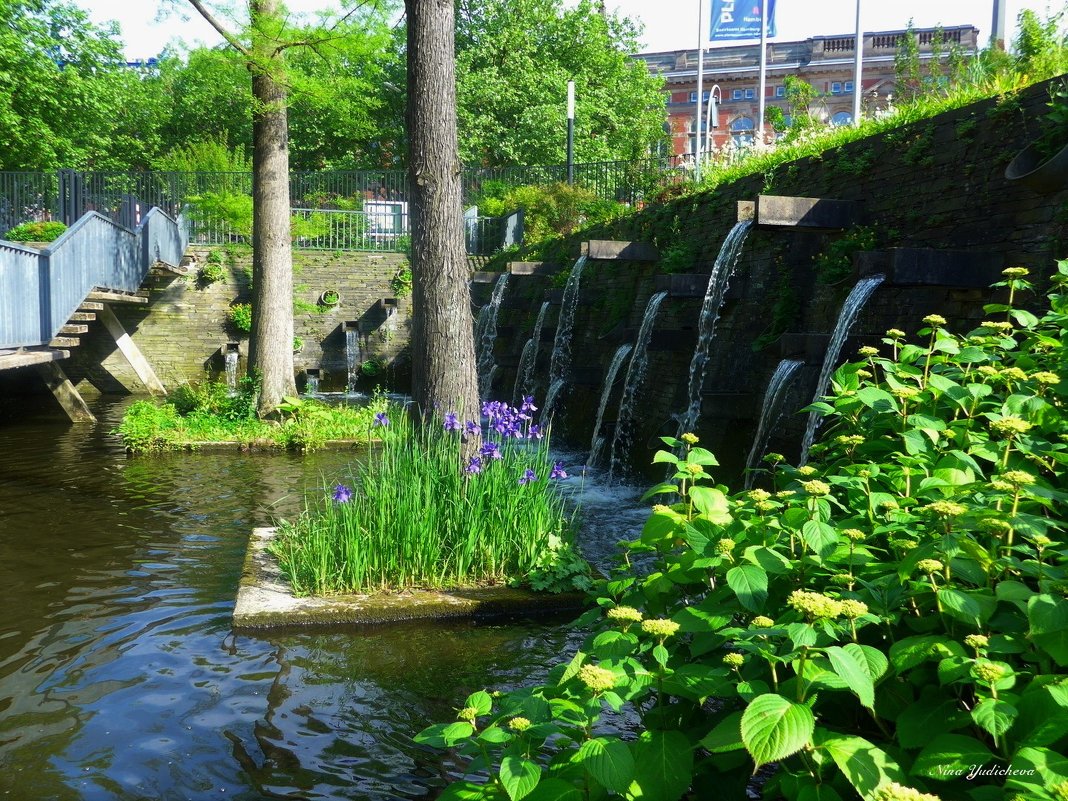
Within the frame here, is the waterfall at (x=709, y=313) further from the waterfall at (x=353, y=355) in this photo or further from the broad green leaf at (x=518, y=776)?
the waterfall at (x=353, y=355)

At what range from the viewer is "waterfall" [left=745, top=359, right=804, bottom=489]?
7191 mm

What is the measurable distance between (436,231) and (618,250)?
4960 millimetres

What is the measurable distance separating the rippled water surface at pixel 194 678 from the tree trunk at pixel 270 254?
19.3 ft

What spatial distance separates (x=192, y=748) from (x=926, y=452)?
3022 mm

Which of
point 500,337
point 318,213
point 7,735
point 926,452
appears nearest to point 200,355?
point 318,213

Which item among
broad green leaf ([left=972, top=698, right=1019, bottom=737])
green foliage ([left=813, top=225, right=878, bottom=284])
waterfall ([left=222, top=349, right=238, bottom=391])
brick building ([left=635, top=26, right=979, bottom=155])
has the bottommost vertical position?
waterfall ([left=222, top=349, right=238, bottom=391])

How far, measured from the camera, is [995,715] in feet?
5.98

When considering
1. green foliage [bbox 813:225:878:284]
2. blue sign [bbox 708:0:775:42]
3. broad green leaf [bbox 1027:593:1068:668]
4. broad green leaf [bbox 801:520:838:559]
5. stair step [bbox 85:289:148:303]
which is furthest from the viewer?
blue sign [bbox 708:0:775:42]

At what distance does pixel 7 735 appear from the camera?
3.81m

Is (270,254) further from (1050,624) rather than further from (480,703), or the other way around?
(1050,624)

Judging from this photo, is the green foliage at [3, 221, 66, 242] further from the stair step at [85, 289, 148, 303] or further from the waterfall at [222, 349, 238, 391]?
the waterfall at [222, 349, 238, 391]

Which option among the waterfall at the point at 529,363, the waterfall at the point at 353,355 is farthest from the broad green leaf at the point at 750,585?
the waterfall at the point at 353,355

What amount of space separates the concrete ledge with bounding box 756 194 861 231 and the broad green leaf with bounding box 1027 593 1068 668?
5.45 metres

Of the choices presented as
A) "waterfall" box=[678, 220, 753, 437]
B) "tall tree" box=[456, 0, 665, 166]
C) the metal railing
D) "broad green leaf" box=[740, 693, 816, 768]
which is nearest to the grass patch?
the metal railing
